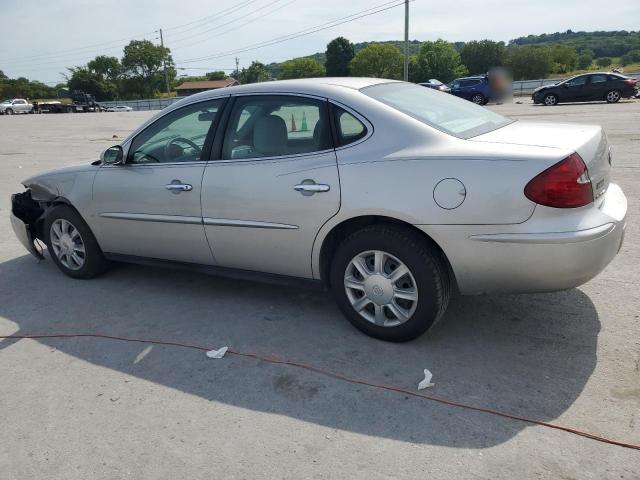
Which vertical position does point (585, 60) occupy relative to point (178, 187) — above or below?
above

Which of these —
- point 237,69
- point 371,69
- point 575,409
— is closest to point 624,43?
point 371,69

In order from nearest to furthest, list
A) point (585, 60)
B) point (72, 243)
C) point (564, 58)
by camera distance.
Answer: point (72, 243), point (564, 58), point (585, 60)

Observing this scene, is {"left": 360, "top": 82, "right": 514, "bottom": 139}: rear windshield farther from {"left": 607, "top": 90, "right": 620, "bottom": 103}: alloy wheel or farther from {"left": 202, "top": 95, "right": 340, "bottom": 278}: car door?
{"left": 607, "top": 90, "right": 620, "bottom": 103}: alloy wheel

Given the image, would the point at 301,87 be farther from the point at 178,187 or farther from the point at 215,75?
the point at 215,75

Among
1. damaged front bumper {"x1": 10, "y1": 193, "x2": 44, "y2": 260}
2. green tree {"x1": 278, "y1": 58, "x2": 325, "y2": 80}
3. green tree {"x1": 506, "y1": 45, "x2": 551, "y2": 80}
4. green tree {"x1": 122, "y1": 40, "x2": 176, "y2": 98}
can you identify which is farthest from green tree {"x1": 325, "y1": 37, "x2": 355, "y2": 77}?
damaged front bumper {"x1": 10, "y1": 193, "x2": 44, "y2": 260}

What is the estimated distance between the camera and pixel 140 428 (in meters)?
2.78

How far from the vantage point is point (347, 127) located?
3.43 m

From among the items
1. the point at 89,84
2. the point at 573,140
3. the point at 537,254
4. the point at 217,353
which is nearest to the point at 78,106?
the point at 89,84

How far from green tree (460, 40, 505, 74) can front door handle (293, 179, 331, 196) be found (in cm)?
5714

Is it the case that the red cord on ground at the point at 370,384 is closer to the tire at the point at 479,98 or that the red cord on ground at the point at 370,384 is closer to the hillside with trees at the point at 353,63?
the tire at the point at 479,98

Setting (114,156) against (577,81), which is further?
(577,81)

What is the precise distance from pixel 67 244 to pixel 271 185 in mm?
2445

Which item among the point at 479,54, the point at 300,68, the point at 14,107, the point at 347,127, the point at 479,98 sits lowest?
the point at 14,107

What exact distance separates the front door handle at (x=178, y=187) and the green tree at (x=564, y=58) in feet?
134
